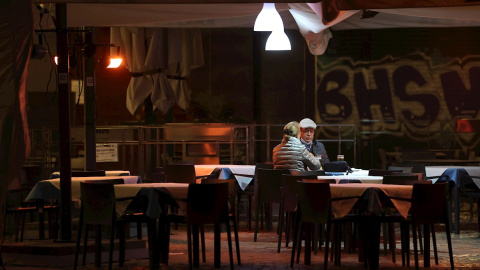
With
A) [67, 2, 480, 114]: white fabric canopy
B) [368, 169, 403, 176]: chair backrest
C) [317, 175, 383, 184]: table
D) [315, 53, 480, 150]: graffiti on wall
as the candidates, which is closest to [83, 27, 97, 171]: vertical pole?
[67, 2, 480, 114]: white fabric canopy

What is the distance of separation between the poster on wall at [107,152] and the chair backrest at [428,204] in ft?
26.6

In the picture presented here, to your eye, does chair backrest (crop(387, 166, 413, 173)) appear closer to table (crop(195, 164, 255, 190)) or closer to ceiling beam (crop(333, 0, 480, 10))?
table (crop(195, 164, 255, 190))

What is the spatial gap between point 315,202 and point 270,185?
3.01m

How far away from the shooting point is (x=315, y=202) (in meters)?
11.9

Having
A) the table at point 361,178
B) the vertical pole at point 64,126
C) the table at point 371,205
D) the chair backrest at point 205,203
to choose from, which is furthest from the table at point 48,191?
the table at point 371,205

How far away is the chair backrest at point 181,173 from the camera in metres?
16.3

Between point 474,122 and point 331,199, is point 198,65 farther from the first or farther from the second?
point 331,199

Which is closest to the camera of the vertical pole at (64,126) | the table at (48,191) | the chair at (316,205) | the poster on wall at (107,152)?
the chair at (316,205)

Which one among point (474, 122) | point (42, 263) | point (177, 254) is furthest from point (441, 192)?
point (474, 122)

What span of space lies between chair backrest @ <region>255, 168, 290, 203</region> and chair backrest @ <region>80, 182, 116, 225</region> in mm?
3560

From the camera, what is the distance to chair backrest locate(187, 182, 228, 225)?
38.1ft

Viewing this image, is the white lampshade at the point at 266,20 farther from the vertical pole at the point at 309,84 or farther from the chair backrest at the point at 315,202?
the vertical pole at the point at 309,84

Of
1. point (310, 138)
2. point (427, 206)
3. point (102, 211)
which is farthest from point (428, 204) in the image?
point (310, 138)

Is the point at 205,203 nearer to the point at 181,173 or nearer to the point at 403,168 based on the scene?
the point at 181,173
